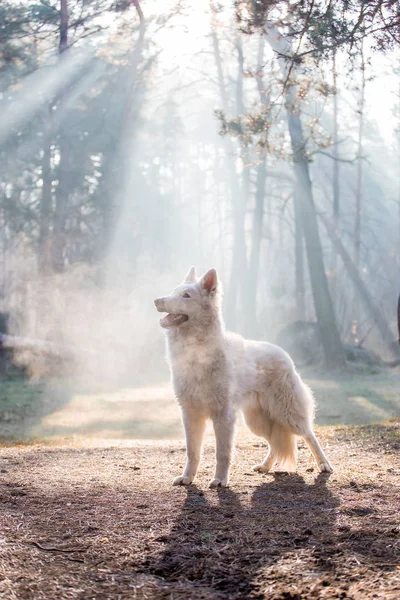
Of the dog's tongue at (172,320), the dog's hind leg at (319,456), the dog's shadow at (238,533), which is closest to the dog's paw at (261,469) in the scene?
the dog's hind leg at (319,456)

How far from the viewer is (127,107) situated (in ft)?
97.9

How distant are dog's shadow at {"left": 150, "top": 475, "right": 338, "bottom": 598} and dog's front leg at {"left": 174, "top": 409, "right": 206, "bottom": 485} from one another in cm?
32

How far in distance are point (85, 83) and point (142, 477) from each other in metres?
29.6

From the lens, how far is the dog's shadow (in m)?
3.33

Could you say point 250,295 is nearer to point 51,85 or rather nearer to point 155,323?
point 155,323

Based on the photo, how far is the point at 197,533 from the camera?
4.18 meters

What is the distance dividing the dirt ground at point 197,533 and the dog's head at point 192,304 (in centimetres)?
147

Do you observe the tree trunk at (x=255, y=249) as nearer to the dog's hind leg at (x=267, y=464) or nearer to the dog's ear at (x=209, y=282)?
the dog's hind leg at (x=267, y=464)

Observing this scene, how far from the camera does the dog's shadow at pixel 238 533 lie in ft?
10.9

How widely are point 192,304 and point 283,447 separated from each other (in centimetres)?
180

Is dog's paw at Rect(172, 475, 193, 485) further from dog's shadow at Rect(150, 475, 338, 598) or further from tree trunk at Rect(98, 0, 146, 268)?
tree trunk at Rect(98, 0, 146, 268)

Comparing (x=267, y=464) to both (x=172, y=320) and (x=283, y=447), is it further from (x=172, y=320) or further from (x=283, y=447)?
(x=172, y=320)

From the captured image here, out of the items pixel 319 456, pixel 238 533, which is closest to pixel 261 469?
pixel 319 456

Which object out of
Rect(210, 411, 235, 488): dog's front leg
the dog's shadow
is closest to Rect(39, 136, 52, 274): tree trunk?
Rect(210, 411, 235, 488): dog's front leg
